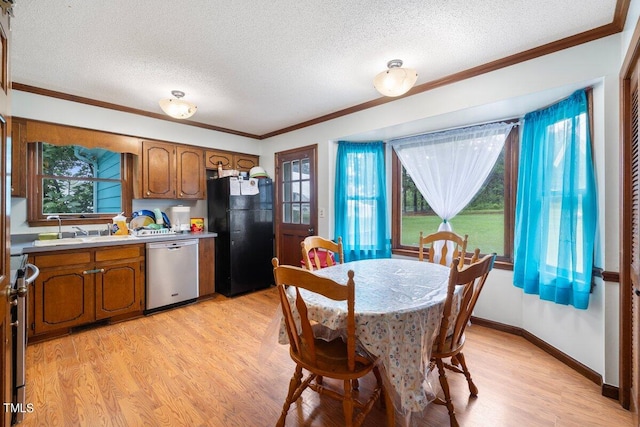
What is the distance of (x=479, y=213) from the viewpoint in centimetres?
296

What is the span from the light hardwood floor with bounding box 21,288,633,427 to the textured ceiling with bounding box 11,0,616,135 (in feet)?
7.02

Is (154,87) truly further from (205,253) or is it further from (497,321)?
(497,321)

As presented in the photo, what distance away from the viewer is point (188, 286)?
3.41 metres

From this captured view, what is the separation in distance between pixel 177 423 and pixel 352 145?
3117 mm

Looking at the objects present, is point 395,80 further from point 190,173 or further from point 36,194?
point 36,194

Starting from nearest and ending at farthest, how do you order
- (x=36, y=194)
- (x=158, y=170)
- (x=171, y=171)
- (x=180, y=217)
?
(x=36, y=194) < (x=158, y=170) < (x=171, y=171) < (x=180, y=217)

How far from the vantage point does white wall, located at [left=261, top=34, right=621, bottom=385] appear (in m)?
1.79

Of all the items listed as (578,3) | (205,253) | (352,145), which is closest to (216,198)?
(205,253)

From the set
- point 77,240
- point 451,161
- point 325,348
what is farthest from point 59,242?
point 451,161

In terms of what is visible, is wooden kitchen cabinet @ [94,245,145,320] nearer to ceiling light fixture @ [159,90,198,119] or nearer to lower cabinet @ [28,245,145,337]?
lower cabinet @ [28,245,145,337]

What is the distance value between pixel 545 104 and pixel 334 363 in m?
2.65

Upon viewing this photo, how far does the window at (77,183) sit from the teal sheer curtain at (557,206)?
436 cm

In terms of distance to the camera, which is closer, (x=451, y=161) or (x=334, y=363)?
(x=334, y=363)

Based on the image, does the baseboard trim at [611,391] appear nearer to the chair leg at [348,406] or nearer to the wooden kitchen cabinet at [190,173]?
the chair leg at [348,406]
